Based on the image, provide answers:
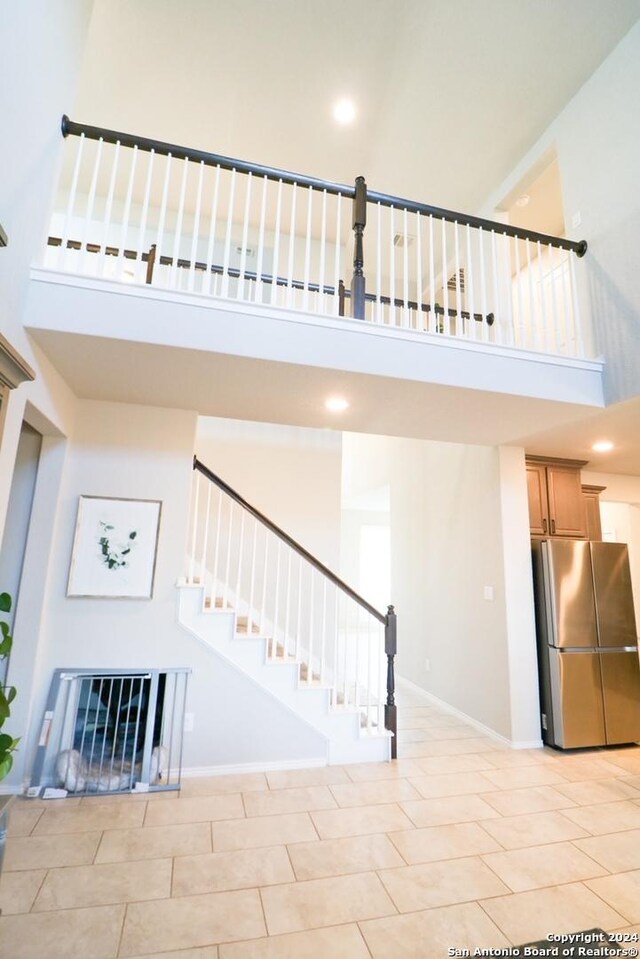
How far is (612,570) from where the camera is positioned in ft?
13.7

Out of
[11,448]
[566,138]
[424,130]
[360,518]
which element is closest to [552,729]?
[11,448]

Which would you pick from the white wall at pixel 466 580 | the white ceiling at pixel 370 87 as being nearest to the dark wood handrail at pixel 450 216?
the white ceiling at pixel 370 87

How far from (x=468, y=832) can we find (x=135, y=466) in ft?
10.4

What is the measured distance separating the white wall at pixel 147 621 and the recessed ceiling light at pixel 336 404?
1131 mm

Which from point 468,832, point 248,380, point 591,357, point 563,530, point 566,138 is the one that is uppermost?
point 566,138

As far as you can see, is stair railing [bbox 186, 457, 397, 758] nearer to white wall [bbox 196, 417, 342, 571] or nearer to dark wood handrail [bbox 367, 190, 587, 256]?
white wall [bbox 196, 417, 342, 571]

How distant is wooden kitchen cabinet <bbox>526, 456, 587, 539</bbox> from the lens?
4430 mm

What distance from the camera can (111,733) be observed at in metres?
3.15

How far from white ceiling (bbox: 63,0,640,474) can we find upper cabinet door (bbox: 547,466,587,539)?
Result: 26cm

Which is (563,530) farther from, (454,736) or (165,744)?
(165,744)

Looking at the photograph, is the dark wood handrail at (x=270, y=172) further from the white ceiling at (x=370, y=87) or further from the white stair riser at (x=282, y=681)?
the white stair riser at (x=282, y=681)

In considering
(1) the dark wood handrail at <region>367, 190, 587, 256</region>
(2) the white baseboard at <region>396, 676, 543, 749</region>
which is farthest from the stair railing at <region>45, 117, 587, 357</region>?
(2) the white baseboard at <region>396, 676, 543, 749</region>

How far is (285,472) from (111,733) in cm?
276

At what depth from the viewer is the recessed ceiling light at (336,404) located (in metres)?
3.26
